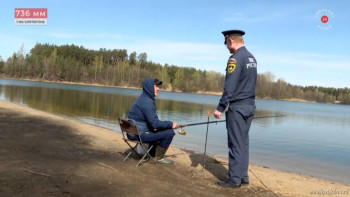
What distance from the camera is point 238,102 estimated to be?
545 cm

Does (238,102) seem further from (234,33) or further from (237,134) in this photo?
(234,33)

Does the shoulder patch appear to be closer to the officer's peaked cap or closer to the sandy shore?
the officer's peaked cap

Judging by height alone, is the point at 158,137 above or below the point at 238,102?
below

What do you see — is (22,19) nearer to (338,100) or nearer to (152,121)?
(152,121)

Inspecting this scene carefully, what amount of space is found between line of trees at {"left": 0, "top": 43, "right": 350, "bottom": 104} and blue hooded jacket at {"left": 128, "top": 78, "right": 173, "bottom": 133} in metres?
125

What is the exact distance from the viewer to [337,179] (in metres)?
10.0

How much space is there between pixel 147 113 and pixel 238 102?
1826mm

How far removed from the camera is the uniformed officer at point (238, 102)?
5383mm

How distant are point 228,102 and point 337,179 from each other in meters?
6.71

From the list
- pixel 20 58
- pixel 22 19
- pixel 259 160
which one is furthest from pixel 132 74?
pixel 259 160

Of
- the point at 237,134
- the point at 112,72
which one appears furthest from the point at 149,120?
the point at 112,72

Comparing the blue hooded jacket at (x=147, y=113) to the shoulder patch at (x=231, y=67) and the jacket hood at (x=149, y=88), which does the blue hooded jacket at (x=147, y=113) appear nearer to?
the jacket hood at (x=149, y=88)
